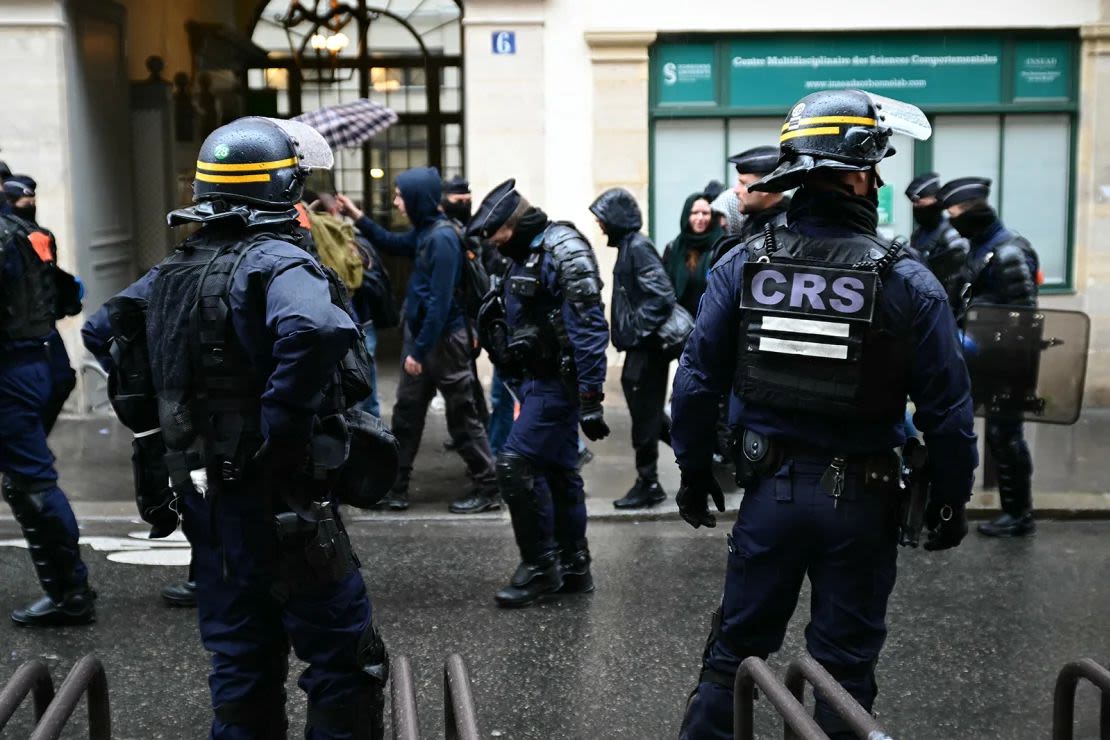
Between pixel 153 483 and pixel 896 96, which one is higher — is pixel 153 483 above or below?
below

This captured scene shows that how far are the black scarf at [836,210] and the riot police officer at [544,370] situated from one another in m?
2.17

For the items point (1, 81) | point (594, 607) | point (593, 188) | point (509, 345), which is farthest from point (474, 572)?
point (1, 81)

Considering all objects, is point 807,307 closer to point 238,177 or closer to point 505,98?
point 238,177

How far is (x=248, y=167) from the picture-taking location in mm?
4047

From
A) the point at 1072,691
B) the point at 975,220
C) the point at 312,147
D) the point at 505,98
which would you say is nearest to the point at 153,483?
the point at 312,147

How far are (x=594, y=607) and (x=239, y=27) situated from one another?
36.0 feet

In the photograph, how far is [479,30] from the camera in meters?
11.5

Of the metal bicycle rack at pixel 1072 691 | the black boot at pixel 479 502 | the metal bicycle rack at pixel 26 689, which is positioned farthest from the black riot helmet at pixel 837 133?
the black boot at pixel 479 502

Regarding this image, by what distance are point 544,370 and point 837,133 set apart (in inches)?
102

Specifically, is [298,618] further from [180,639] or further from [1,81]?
[1,81]

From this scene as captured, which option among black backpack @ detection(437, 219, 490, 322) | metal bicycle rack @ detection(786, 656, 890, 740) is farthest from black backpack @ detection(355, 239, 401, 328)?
metal bicycle rack @ detection(786, 656, 890, 740)

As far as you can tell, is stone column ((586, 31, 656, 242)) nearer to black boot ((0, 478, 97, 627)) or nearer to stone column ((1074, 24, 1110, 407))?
stone column ((1074, 24, 1110, 407))

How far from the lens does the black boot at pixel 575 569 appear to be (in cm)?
658

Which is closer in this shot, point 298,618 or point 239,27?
point 298,618
